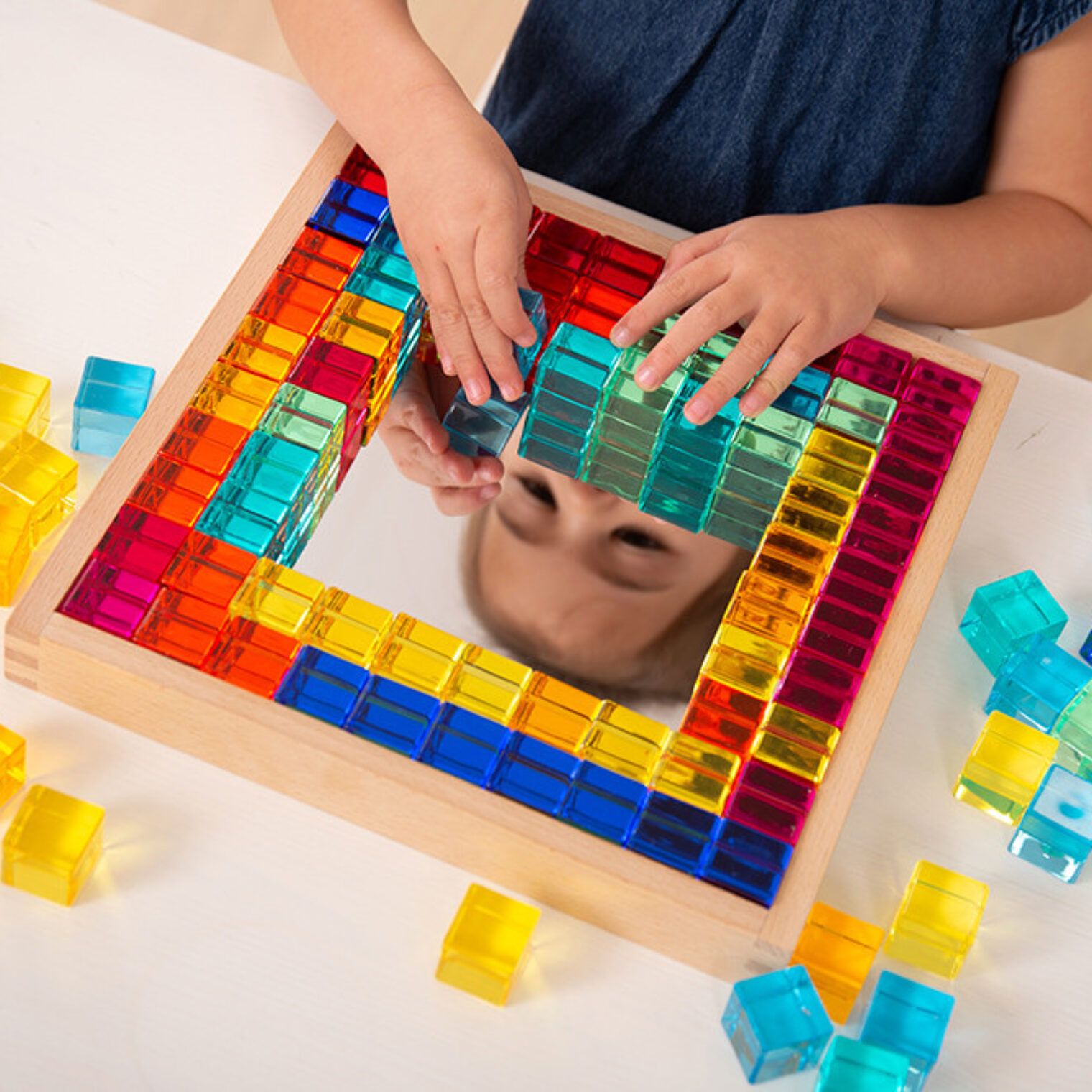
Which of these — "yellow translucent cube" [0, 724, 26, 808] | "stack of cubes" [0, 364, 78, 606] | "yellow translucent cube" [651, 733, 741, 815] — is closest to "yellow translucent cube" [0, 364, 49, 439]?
"stack of cubes" [0, 364, 78, 606]

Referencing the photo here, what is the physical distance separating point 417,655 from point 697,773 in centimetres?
15

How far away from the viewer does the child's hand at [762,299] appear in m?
0.75

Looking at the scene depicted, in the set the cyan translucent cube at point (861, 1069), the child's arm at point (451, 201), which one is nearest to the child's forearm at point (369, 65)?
the child's arm at point (451, 201)

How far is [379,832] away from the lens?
651mm

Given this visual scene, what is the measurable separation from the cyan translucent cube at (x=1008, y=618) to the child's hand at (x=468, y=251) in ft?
0.96

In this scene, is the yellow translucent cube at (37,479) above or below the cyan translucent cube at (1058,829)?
below

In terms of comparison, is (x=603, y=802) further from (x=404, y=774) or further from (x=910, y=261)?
(x=910, y=261)

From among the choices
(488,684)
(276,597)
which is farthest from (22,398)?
(488,684)

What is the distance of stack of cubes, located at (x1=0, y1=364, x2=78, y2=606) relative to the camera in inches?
26.9

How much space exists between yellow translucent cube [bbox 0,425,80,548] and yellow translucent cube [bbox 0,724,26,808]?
0.40ft

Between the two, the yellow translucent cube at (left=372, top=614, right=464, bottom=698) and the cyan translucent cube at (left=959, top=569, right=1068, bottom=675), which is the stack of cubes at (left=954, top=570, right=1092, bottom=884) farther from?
the yellow translucent cube at (left=372, top=614, right=464, bottom=698)

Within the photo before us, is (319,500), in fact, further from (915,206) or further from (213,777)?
(915,206)

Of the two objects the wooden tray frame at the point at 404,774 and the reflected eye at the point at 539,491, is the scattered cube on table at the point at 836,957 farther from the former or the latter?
the reflected eye at the point at 539,491

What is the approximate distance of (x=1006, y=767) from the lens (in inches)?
27.8
